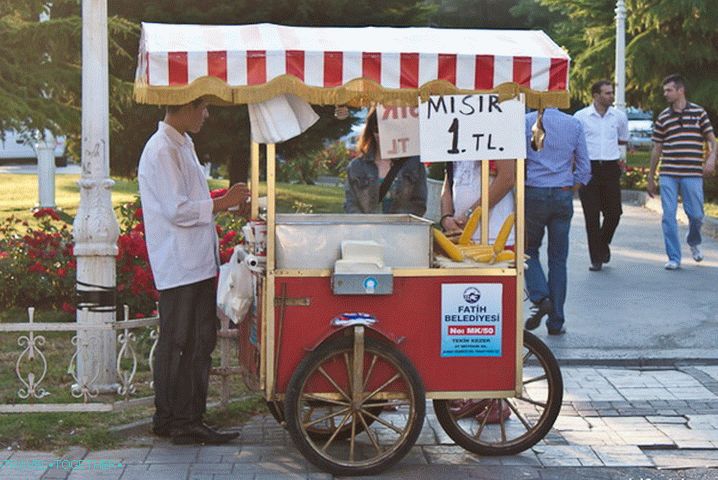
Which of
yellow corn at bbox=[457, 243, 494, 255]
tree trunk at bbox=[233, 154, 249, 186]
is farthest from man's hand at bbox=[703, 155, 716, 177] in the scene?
tree trunk at bbox=[233, 154, 249, 186]

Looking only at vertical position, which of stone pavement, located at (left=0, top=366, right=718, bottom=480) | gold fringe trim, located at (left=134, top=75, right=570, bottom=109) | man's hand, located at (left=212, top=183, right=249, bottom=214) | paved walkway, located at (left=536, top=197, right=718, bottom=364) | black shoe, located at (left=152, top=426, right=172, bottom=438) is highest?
gold fringe trim, located at (left=134, top=75, right=570, bottom=109)

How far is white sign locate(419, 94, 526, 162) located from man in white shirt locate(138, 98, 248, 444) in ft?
3.59

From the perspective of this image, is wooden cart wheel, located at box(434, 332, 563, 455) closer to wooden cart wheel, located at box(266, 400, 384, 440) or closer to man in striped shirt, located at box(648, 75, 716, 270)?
wooden cart wheel, located at box(266, 400, 384, 440)

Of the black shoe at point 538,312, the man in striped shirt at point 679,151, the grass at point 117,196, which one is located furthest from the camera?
the grass at point 117,196

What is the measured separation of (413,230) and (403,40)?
37.1 inches

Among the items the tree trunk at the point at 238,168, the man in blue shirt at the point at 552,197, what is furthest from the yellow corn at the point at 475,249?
the tree trunk at the point at 238,168

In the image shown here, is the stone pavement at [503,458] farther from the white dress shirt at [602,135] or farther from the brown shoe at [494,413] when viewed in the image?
the white dress shirt at [602,135]

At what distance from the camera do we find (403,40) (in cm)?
613

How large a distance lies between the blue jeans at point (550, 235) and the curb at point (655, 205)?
697cm

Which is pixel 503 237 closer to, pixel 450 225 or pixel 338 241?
pixel 338 241

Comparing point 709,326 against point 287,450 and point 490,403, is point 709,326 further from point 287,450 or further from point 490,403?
point 287,450

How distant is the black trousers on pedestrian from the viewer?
6727 millimetres

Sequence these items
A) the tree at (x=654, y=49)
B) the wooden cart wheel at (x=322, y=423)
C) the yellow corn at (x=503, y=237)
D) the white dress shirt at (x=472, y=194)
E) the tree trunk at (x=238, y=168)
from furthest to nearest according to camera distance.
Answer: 1. the tree at (x=654, y=49)
2. the tree trunk at (x=238, y=168)
3. the white dress shirt at (x=472, y=194)
4. the yellow corn at (x=503, y=237)
5. the wooden cart wheel at (x=322, y=423)

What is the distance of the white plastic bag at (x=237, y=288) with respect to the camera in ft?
21.5
